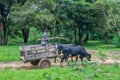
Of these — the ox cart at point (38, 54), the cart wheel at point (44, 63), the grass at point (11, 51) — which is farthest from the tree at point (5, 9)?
the cart wheel at point (44, 63)

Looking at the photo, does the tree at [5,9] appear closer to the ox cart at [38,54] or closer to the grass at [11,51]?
the grass at [11,51]

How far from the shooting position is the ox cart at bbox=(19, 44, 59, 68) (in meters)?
13.7

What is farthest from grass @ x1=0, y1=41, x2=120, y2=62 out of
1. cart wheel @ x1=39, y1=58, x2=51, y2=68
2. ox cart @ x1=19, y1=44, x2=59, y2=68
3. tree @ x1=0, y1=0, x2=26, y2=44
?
tree @ x1=0, y1=0, x2=26, y2=44

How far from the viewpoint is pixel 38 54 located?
14.1 metres

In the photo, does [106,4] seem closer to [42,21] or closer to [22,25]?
[42,21]

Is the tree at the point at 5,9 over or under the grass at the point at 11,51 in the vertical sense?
over

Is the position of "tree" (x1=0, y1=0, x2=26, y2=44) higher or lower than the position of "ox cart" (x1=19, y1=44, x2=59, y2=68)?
higher

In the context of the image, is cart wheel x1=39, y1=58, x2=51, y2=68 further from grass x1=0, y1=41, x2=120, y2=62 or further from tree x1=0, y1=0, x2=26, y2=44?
tree x1=0, y1=0, x2=26, y2=44

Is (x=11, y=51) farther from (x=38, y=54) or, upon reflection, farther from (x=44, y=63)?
(x=44, y=63)

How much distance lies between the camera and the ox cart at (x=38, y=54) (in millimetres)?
13705

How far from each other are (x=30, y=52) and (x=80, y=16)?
17.0 metres

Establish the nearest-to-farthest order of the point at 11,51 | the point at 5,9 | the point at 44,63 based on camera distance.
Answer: the point at 44,63
the point at 11,51
the point at 5,9

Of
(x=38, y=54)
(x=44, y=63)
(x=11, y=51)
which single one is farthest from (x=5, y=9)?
(x=44, y=63)

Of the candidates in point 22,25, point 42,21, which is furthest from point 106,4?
point 22,25
